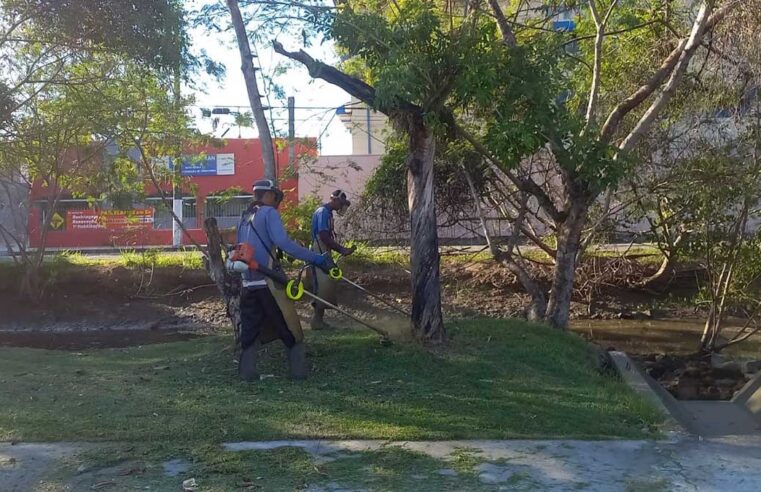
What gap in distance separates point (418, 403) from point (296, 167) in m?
6.59

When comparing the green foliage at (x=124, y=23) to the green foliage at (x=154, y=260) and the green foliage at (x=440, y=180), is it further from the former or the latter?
the green foliage at (x=154, y=260)

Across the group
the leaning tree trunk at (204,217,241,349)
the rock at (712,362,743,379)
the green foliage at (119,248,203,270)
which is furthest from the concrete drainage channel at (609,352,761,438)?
the green foliage at (119,248,203,270)

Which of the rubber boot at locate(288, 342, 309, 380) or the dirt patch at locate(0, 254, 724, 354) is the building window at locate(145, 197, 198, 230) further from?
the rubber boot at locate(288, 342, 309, 380)

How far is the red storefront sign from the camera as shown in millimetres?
18452

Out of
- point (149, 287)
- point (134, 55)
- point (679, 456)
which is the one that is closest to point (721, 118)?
point (679, 456)

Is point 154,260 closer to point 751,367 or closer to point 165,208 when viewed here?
point 165,208

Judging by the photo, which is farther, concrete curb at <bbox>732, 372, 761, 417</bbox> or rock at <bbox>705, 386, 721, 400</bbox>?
rock at <bbox>705, 386, 721, 400</bbox>

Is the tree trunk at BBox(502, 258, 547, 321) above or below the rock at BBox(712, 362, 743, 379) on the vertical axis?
above

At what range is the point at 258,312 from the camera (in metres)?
7.39

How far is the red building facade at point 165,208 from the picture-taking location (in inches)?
628

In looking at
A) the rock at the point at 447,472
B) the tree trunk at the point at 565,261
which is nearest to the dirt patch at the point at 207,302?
the tree trunk at the point at 565,261

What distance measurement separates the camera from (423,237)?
8.48 meters

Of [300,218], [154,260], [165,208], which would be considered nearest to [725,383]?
[300,218]

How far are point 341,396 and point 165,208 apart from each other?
10.8 meters
